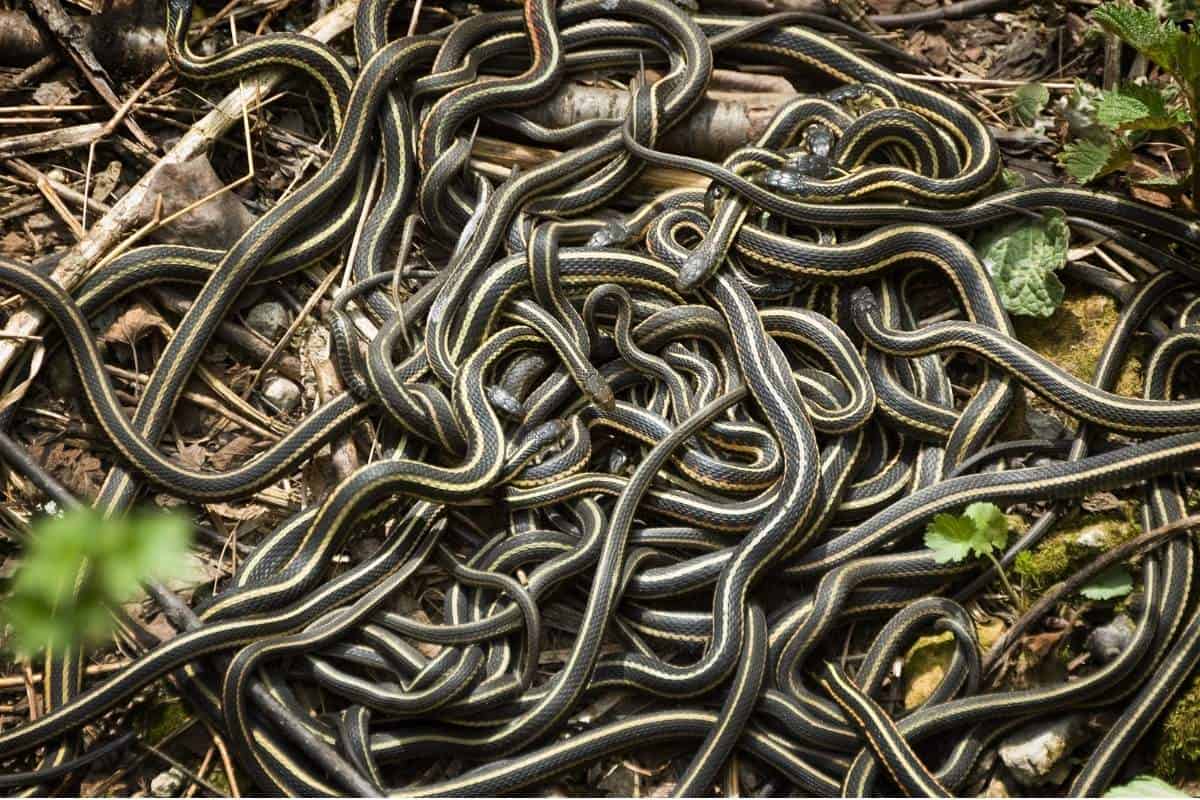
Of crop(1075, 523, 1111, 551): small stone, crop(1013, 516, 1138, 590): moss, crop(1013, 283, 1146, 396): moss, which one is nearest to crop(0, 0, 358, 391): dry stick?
crop(1013, 283, 1146, 396): moss

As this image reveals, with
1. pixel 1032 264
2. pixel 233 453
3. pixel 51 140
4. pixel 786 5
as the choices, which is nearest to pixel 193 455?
pixel 233 453

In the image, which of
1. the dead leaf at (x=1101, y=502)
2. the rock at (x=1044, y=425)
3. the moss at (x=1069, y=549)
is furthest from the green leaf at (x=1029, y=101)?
the moss at (x=1069, y=549)

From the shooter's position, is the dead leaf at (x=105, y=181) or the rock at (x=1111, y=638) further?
the dead leaf at (x=105, y=181)

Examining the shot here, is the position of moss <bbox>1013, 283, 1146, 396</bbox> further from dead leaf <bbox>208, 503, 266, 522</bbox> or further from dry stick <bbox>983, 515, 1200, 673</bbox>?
dead leaf <bbox>208, 503, 266, 522</bbox>

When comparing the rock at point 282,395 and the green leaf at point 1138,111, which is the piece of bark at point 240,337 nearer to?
the rock at point 282,395

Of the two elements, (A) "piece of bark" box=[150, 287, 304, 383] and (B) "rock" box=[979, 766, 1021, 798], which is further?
(A) "piece of bark" box=[150, 287, 304, 383]

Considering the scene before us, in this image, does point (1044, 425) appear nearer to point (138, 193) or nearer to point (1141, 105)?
point (1141, 105)
